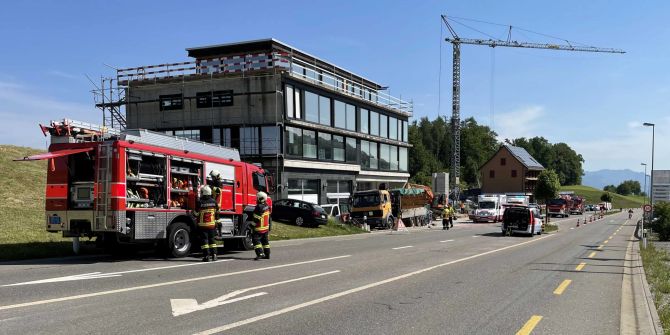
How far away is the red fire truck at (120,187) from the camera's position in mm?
12625

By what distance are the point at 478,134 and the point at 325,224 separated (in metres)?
113

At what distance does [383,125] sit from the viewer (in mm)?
47906

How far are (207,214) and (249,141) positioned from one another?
69.4 ft

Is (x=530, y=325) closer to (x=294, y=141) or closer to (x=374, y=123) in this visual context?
(x=294, y=141)

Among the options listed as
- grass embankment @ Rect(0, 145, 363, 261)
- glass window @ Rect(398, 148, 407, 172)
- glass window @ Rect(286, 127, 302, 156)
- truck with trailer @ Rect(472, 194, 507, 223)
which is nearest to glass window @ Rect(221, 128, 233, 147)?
glass window @ Rect(286, 127, 302, 156)

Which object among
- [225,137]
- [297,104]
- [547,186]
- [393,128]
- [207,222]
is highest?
[297,104]

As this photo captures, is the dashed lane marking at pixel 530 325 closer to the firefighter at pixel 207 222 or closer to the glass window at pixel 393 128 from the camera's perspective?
the firefighter at pixel 207 222

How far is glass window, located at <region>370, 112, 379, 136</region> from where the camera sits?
149 ft

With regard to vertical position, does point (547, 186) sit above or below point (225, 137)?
below

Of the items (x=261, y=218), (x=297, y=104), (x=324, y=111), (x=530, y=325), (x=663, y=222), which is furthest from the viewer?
(x=324, y=111)

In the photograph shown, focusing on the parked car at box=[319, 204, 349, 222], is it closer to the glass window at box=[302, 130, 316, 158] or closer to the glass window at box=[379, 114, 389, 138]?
the glass window at box=[302, 130, 316, 158]

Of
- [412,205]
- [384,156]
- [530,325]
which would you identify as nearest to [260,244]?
[530,325]

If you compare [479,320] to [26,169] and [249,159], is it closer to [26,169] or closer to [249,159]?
[26,169]

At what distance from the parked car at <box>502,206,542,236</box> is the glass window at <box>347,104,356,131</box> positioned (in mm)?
15409
